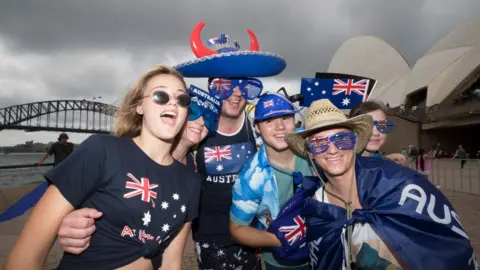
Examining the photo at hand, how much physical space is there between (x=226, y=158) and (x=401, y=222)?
1.61m

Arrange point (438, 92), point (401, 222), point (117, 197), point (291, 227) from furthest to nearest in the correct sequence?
point (438, 92)
point (291, 227)
point (401, 222)
point (117, 197)

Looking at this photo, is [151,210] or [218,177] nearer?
[151,210]

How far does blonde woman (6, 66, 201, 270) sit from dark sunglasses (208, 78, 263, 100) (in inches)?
47.2

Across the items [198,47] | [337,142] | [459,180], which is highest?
[198,47]

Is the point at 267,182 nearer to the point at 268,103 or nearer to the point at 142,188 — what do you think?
the point at 268,103

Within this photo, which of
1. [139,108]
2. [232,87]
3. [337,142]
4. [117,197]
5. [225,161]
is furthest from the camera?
[232,87]

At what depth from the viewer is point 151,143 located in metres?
2.06

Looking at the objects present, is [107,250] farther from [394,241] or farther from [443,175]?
[443,175]

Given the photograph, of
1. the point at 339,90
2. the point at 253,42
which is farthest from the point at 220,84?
the point at 339,90

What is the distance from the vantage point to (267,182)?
2693mm

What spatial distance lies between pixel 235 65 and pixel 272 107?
25.6 inches

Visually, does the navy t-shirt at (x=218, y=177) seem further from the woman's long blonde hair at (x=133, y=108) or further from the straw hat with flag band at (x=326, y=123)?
the woman's long blonde hair at (x=133, y=108)

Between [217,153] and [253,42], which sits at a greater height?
[253,42]

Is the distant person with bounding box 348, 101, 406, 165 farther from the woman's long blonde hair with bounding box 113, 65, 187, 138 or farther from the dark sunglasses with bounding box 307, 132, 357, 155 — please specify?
the woman's long blonde hair with bounding box 113, 65, 187, 138
